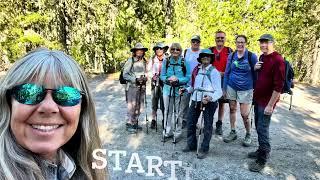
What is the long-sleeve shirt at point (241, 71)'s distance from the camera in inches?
266

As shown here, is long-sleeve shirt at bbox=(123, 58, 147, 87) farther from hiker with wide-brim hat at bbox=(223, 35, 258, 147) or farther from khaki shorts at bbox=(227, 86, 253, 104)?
khaki shorts at bbox=(227, 86, 253, 104)

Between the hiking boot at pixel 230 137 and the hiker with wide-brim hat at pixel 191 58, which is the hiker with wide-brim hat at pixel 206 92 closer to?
the hiker with wide-brim hat at pixel 191 58

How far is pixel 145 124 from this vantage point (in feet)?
29.5

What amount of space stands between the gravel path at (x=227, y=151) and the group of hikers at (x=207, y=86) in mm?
228

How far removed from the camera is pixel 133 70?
788 cm

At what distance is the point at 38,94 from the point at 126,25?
666 inches

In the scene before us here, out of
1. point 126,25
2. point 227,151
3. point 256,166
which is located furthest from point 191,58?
point 126,25

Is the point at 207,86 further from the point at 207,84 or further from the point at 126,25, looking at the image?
the point at 126,25

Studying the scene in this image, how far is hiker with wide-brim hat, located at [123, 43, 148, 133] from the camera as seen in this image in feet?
25.7

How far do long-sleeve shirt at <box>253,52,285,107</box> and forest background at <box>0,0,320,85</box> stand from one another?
30.1ft

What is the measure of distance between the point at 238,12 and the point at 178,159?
10011 millimetres

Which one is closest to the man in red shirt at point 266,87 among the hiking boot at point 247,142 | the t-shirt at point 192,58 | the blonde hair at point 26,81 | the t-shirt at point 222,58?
the hiking boot at point 247,142

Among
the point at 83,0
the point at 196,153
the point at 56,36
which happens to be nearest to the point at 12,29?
the point at 56,36

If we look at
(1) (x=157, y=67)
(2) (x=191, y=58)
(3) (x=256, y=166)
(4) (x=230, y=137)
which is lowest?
(3) (x=256, y=166)
